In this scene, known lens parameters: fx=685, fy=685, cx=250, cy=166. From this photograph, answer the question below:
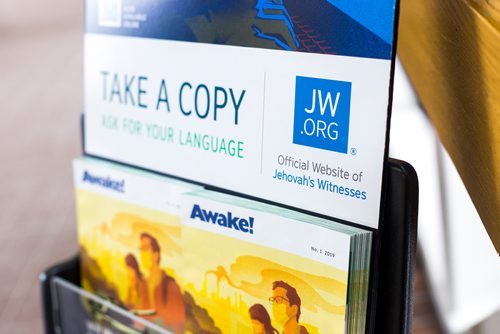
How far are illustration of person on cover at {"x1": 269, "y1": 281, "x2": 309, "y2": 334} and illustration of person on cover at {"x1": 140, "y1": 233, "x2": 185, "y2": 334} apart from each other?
7.1 inches

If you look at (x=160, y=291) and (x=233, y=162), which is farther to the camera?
(x=160, y=291)

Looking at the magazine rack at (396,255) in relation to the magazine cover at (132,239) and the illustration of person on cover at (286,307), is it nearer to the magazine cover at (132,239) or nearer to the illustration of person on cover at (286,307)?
the illustration of person on cover at (286,307)

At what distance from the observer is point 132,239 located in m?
0.92

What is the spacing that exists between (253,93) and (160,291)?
315 mm

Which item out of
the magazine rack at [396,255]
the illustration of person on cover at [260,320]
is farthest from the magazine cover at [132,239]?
the magazine rack at [396,255]

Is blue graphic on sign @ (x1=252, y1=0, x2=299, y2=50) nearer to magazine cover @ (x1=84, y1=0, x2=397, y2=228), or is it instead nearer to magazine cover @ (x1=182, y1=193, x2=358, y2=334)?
magazine cover @ (x1=84, y1=0, x2=397, y2=228)

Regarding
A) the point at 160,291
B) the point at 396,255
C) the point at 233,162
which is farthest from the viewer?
the point at 160,291

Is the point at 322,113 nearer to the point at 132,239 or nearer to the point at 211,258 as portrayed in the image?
the point at 211,258

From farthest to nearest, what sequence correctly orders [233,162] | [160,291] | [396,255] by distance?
1. [160,291]
2. [233,162]
3. [396,255]

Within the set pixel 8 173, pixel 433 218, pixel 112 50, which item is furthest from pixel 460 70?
pixel 8 173

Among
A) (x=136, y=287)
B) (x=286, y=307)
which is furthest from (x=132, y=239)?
(x=286, y=307)

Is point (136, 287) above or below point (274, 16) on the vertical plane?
below

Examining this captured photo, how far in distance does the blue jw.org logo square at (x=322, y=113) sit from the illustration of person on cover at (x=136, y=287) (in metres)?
0.34

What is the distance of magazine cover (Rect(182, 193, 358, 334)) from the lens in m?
0.67
